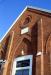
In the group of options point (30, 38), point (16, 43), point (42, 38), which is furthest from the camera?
point (16, 43)

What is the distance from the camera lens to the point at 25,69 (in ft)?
64.1

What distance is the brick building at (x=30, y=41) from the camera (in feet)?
58.9

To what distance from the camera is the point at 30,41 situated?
66.0ft

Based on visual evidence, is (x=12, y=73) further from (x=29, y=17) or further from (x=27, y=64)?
(x=29, y=17)

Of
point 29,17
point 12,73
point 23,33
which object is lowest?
point 12,73

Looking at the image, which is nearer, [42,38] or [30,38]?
[42,38]

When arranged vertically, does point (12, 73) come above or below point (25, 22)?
below

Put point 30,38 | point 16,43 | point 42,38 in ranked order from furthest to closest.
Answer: point 16,43, point 30,38, point 42,38

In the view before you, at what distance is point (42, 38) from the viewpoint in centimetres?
1861

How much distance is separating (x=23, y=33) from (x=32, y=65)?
3688 millimetres

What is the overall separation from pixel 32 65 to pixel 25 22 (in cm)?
487

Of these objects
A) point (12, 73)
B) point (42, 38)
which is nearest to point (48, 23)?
point (42, 38)

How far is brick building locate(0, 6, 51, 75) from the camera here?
1795 cm

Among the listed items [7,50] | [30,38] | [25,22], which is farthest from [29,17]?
[7,50]
